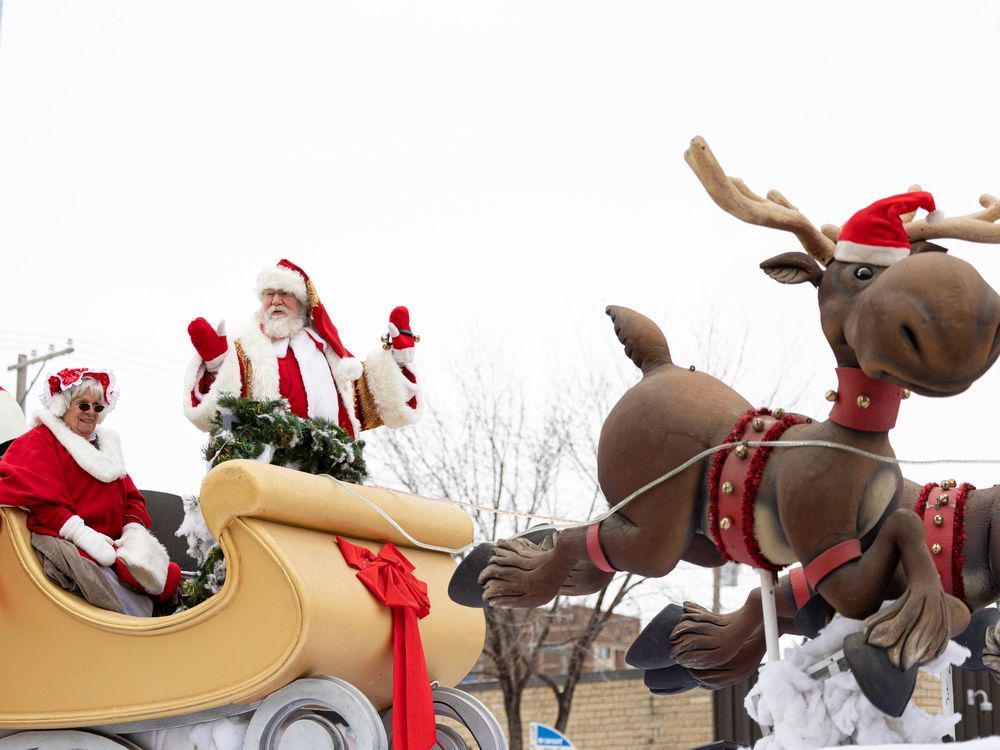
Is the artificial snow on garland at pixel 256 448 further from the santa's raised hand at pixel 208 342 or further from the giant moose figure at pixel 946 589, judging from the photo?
the giant moose figure at pixel 946 589

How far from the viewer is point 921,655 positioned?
2449 millimetres

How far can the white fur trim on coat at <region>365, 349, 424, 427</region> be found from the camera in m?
4.52

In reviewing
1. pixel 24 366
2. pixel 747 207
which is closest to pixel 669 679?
pixel 747 207

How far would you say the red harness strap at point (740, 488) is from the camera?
2.84 m

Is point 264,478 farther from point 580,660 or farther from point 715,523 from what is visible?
point 580,660

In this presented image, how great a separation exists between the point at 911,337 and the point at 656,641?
129 cm

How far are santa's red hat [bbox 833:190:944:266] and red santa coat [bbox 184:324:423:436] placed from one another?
7.06 ft

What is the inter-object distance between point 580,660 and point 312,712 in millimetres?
9426

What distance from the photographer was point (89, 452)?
4129mm

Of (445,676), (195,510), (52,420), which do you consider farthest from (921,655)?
(52,420)

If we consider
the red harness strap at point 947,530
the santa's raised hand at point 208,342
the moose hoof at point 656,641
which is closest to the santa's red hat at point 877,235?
the red harness strap at point 947,530

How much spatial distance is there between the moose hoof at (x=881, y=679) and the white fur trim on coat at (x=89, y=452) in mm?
2687

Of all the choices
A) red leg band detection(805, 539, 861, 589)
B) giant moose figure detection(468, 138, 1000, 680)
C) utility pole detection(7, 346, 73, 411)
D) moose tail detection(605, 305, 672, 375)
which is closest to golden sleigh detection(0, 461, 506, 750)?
giant moose figure detection(468, 138, 1000, 680)

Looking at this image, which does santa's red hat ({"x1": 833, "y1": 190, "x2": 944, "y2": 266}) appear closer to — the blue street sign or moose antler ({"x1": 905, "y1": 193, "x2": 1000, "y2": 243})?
moose antler ({"x1": 905, "y1": 193, "x2": 1000, "y2": 243})
